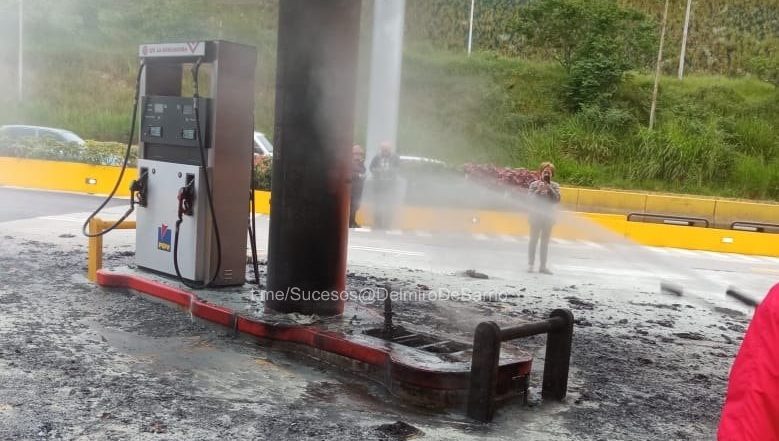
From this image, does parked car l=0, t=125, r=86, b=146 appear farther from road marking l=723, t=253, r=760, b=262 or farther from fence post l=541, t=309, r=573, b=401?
fence post l=541, t=309, r=573, b=401

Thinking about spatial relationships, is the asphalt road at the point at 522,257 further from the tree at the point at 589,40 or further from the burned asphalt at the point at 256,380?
the tree at the point at 589,40

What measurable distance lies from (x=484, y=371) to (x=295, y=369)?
60.2 inches

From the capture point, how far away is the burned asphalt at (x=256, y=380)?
4367 millimetres

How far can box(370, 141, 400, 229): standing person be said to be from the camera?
13242mm

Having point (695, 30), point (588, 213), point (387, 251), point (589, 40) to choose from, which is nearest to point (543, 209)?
point (387, 251)

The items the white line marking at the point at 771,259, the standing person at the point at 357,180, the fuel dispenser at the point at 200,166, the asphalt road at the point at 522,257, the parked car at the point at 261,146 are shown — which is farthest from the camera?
the parked car at the point at 261,146

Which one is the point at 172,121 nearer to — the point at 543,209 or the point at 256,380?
the point at 256,380

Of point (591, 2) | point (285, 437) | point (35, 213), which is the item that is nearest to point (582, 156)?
point (591, 2)

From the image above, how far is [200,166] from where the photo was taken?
680 cm

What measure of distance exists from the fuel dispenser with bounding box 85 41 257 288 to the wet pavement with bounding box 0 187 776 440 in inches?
22.1

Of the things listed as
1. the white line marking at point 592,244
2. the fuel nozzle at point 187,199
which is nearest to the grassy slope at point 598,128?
the white line marking at point 592,244

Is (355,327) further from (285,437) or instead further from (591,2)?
(591,2)

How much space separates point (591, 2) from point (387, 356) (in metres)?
22.0

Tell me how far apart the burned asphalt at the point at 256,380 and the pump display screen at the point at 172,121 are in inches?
60.4
